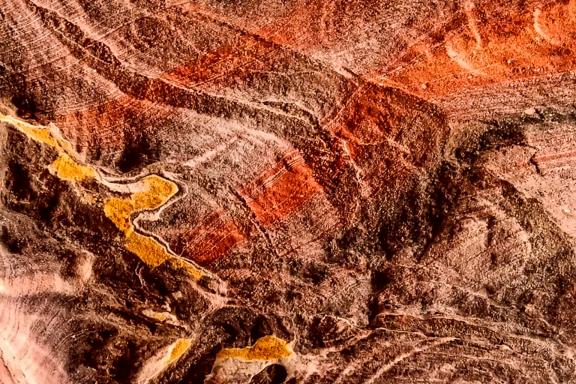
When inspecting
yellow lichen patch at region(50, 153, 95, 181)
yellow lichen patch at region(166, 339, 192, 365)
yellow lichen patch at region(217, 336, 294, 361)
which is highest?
yellow lichen patch at region(50, 153, 95, 181)

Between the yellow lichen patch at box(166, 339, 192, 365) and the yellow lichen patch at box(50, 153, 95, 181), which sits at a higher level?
the yellow lichen patch at box(50, 153, 95, 181)

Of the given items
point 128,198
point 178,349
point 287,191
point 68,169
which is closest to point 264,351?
point 178,349

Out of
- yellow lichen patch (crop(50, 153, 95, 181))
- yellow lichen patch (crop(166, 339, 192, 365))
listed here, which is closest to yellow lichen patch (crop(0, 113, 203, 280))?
yellow lichen patch (crop(50, 153, 95, 181))

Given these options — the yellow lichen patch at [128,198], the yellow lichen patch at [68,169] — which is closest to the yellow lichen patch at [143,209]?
the yellow lichen patch at [128,198]

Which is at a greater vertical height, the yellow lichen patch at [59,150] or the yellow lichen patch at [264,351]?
the yellow lichen patch at [59,150]

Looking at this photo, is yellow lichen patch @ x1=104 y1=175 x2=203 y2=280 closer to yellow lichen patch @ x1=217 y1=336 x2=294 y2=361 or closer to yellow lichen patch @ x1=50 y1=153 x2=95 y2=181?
yellow lichen patch @ x1=50 y1=153 x2=95 y2=181

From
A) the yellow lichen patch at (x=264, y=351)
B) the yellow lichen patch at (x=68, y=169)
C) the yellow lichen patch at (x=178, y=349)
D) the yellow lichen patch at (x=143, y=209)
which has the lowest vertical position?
the yellow lichen patch at (x=264, y=351)

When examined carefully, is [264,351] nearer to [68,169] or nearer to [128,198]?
[128,198]

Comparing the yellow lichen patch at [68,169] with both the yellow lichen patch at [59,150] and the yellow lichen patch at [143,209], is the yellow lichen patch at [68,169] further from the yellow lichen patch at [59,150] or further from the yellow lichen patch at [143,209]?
the yellow lichen patch at [143,209]

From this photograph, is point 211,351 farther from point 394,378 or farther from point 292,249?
point 394,378
